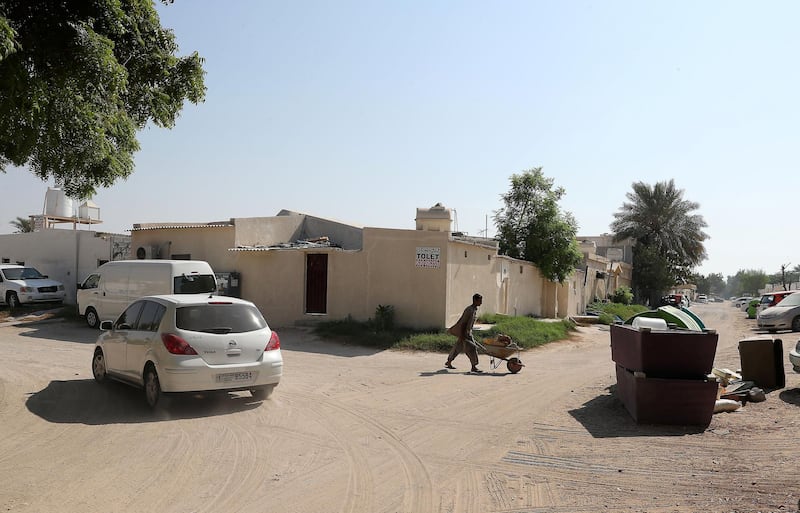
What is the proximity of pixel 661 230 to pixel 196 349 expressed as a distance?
154ft

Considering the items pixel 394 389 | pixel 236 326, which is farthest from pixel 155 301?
pixel 394 389

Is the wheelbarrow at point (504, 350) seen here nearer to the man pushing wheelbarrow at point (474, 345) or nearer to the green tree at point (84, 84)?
the man pushing wheelbarrow at point (474, 345)

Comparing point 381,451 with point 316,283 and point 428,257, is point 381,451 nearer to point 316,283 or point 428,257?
point 428,257

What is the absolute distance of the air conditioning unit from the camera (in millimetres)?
23312

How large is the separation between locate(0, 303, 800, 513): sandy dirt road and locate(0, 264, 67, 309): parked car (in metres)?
15.1

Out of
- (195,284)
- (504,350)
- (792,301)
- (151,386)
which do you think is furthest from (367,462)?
(792,301)

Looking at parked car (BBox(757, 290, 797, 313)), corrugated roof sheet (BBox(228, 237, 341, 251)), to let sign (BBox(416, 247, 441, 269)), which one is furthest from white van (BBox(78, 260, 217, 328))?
parked car (BBox(757, 290, 797, 313))

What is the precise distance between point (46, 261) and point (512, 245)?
2257cm

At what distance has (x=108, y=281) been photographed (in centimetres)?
1958

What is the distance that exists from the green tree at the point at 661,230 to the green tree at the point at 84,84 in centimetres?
4528

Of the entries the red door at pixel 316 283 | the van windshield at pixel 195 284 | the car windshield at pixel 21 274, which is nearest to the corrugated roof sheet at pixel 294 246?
the red door at pixel 316 283

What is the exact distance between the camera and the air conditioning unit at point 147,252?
76.5 feet

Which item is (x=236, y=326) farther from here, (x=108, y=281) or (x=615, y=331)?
(x=108, y=281)

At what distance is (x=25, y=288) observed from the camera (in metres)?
24.5
